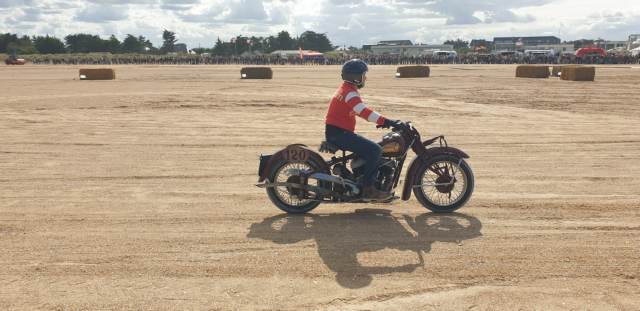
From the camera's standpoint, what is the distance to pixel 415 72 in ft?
117

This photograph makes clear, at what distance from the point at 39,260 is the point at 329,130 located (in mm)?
3322

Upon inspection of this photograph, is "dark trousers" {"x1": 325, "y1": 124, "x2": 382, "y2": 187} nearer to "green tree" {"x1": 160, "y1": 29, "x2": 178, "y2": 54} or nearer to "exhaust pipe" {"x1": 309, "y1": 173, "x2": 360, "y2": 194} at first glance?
"exhaust pipe" {"x1": 309, "y1": 173, "x2": 360, "y2": 194}

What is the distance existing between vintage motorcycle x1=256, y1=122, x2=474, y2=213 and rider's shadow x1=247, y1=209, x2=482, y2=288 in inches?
9.6

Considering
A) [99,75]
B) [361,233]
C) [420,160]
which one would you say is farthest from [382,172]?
[99,75]

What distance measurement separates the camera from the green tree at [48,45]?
414ft

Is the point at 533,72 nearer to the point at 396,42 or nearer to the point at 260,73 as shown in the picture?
the point at 260,73

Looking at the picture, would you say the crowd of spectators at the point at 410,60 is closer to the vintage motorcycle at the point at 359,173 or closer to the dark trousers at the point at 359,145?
the vintage motorcycle at the point at 359,173

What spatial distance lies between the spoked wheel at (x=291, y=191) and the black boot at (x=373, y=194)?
60cm

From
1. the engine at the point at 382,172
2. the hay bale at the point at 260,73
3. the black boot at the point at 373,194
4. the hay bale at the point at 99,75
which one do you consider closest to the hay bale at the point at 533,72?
the hay bale at the point at 260,73

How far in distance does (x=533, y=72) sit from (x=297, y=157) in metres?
29.4

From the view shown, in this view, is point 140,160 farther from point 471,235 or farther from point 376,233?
point 471,235

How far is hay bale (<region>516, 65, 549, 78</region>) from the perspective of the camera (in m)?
31.8

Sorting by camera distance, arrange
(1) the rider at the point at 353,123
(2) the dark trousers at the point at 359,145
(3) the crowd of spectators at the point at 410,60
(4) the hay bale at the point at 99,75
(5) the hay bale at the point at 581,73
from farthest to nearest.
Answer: (3) the crowd of spectators at the point at 410,60, (4) the hay bale at the point at 99,75, (5) the hay bale at the point at 581,73, (2) the dark trousers at the point at 359,145, (1) the rider at the point at 353,123

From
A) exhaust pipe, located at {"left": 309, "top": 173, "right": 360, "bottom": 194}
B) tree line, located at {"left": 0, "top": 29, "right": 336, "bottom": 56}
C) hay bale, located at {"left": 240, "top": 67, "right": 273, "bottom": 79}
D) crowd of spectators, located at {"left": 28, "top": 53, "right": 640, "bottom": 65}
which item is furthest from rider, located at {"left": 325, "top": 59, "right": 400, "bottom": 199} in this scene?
tree line, located at {"left": 0, "top": 29, "right": 336, "bottom": 56}
